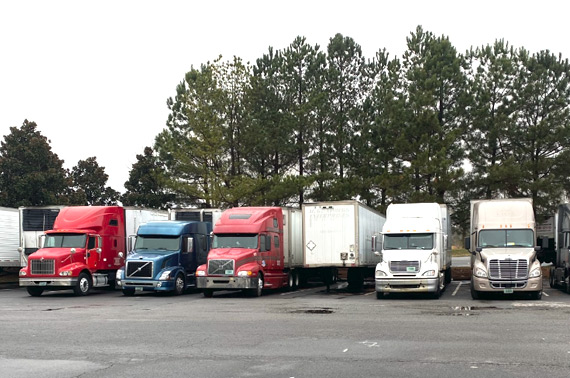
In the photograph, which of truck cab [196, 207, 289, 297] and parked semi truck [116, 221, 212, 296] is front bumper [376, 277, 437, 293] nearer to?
truck cab [196, 207, 289, 297]

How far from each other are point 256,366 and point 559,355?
4829mm

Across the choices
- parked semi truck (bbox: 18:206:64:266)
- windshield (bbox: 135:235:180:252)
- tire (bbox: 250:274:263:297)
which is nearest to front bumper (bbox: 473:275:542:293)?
tire (bbox: 250:274:263:297)

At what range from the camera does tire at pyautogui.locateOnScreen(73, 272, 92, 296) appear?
28709 mm

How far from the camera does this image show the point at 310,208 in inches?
1140

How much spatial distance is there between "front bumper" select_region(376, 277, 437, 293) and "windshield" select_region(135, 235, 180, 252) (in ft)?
29.2

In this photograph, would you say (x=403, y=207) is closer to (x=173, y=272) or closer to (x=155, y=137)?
(x=173, y=272)

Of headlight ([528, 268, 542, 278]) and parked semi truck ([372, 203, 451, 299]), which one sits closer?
headlight ([528, 268, 542, 278])

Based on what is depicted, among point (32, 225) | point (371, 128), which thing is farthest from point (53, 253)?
point (371, 128)

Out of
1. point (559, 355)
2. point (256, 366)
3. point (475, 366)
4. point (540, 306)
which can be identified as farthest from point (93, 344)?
point (540, 306)

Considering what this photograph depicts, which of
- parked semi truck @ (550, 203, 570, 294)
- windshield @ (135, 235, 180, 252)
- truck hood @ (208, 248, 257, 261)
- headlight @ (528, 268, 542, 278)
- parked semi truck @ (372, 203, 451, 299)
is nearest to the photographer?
headlight @ (528, 268, 542, 278)

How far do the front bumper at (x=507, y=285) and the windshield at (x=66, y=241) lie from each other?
15.9 meters

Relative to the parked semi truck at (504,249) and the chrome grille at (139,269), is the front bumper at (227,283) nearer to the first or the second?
the chrome grille at (139,269)

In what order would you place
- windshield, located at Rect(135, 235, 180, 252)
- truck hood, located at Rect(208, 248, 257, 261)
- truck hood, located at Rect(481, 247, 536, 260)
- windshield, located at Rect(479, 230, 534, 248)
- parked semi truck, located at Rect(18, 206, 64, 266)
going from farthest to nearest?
parked semi truck, located at Rect(18, 206, 64, 266) < windshield, located at Rect(135, 235, 180, 252) < truck hood, located at Rect(208, 248, 257, 261) < windshield, located at Rect(479, 230, 534, 248) < truck hood, located at Rect(481, 247, 536, 260)

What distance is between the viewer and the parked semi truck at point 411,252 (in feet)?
80.8
